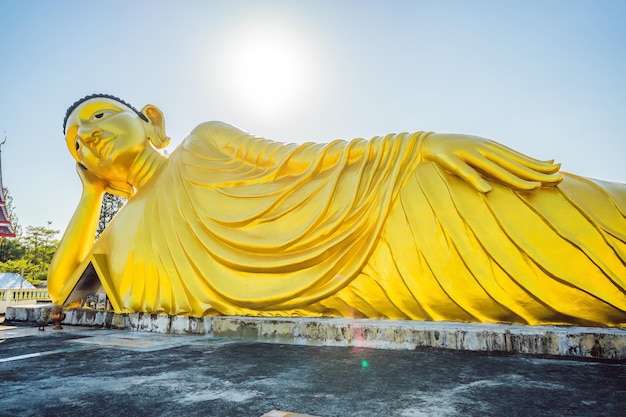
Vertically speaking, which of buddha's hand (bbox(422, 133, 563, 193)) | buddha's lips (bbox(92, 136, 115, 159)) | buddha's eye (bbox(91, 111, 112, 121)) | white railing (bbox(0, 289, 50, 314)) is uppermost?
buddha's eye (bbox(91, 111, 112, 121))

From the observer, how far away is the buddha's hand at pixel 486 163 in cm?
381

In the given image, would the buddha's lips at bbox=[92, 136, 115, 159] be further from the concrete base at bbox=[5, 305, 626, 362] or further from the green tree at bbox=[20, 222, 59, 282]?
the green tree at bbox=[20, 222, 59, 282]

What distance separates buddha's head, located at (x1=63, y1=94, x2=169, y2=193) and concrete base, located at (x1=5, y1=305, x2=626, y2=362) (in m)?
2.27

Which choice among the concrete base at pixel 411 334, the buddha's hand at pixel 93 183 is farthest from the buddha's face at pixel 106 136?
the concrete base at pixel 411 334

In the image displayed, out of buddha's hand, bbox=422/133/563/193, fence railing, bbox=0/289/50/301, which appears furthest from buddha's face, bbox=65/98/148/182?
fence railing, bbox=0/289/50/301

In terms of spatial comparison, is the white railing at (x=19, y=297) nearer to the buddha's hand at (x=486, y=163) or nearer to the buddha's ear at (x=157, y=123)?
the buddha's ear at (x=157, y=123)

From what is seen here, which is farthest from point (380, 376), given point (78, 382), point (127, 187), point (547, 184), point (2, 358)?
point (127, 187)

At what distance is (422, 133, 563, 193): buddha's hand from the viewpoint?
3807 millimetres

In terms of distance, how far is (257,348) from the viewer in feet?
11.7

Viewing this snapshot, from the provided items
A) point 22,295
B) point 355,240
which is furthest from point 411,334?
point 22,295

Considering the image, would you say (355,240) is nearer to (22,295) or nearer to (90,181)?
(90,181)

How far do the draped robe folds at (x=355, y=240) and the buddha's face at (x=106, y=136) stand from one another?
1.78ft

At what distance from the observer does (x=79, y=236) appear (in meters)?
5.84

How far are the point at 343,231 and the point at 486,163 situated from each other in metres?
1.53
